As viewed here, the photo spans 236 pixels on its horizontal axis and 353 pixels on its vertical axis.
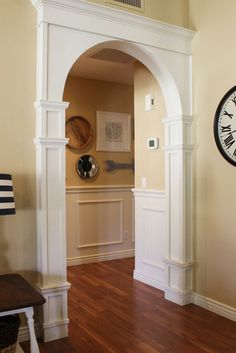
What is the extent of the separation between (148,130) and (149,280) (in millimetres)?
1703

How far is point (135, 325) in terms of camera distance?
289 centimetres

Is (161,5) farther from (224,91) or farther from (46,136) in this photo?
(46,136)

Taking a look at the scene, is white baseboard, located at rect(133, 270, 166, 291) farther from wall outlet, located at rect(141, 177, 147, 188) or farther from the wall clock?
the wall clock

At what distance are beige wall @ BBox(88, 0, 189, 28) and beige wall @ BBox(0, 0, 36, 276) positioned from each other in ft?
3.53

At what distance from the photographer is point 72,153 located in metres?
4.93

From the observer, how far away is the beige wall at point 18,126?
8.36 feet

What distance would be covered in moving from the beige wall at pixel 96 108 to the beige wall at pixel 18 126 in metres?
2.24

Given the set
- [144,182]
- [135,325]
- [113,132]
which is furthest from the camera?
[113,132]

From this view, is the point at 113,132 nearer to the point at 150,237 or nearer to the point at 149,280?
the point at 150,237

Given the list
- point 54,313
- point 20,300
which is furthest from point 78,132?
point 20,300

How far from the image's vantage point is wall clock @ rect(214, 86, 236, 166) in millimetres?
2941

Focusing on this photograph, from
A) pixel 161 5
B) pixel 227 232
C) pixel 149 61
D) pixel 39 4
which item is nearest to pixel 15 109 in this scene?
pixel 39 4

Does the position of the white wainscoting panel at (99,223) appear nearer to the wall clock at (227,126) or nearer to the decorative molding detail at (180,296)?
the decorative molding detail at (180,296)

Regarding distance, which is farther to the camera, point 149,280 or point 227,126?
point 149,280
